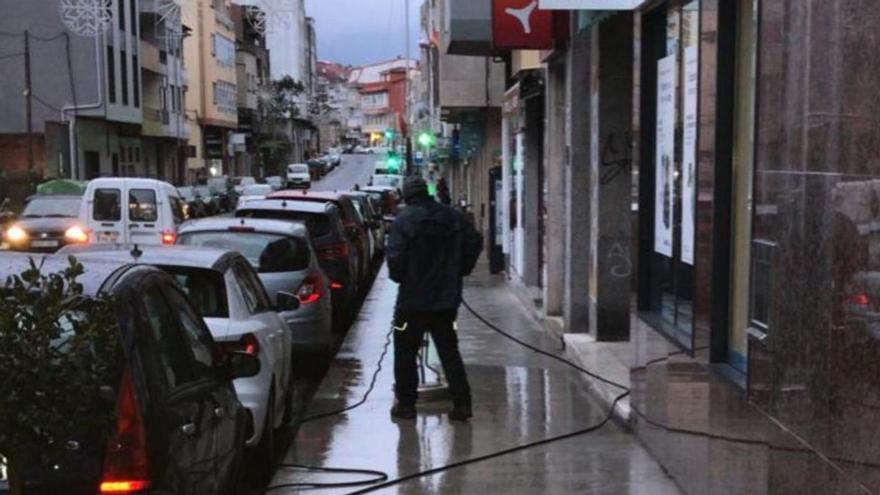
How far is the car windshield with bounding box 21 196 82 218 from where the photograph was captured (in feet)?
68.4

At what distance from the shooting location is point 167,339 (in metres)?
4.42

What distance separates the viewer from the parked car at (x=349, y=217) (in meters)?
15.9

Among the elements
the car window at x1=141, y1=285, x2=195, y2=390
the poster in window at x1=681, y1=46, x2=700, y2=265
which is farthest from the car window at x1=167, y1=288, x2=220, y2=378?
the poster in window at x1=681, y1=46, x2=700, y2=265

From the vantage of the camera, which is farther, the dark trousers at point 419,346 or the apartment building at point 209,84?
the apartment building at point 209,84

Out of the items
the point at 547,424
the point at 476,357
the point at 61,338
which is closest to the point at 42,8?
the point at 476,357

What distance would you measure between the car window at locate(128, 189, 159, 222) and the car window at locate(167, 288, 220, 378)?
45.7 feet

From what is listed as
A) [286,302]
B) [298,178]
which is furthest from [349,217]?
[298,178]

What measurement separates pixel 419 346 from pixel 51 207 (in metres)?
15.2

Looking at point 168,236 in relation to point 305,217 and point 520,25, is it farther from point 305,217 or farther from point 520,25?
point 520,25

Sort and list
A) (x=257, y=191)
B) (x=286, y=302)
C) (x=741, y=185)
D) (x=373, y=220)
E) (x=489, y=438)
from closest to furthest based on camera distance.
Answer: (x=741, y=185) < (x=489, y=438) < (x=286, y=302) < (x=373, y=220) < (x=257, y=191)

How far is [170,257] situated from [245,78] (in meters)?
79.0

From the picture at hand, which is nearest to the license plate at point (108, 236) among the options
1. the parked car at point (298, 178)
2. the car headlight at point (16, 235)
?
the car headlight at point (16, 235)

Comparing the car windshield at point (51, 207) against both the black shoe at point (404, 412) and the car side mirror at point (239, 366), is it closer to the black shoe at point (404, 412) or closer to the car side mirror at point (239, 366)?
the black shoe at point (404, 412)

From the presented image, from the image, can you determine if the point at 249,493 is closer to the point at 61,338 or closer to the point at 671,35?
the point at 61,338
